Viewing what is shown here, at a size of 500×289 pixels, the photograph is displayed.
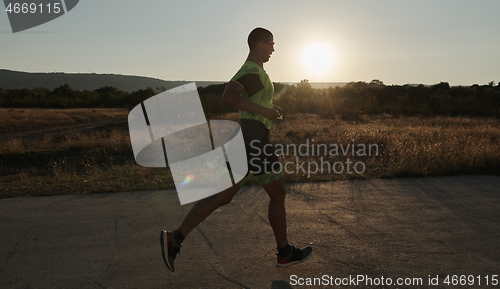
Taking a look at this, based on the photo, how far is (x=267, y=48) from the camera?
3.22m

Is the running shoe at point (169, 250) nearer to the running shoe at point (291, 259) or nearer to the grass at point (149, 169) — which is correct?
the running shoe at point (291, 259)

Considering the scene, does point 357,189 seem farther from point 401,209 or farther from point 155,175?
point 155,175

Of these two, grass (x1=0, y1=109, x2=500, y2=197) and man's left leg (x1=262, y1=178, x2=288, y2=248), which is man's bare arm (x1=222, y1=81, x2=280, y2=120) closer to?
man's left leg (x1=262, y1=178, x2=288, y2=248)

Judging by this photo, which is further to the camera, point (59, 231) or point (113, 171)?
point (113, 171)

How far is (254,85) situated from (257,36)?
0.43 m

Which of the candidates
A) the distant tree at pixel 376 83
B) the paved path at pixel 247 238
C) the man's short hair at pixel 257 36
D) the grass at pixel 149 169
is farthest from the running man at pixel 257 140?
the distant tree at pixel 376 83

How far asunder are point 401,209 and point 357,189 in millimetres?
1141

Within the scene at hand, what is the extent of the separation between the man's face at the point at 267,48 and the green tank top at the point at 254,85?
124mm

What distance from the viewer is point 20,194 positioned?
593 cm

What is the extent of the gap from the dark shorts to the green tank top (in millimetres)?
54

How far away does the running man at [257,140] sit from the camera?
119 inches

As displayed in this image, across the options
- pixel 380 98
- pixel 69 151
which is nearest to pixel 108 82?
pixel 380 98

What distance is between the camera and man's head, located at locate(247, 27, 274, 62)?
319 centimetres

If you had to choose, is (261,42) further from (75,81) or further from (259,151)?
(75,81)
